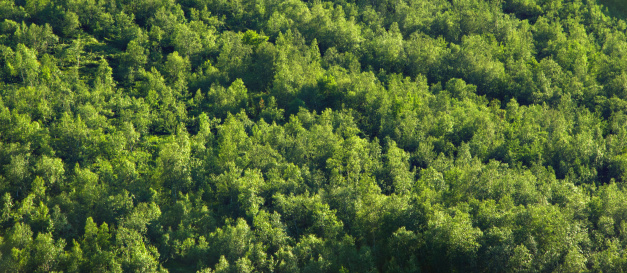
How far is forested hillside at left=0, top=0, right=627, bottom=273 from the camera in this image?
94.0 metres

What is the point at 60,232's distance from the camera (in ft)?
342

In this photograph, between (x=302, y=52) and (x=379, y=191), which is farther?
(x=302, y=52)

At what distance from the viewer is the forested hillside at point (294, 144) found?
308 ft

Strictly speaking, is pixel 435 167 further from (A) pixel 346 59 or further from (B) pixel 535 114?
(A) pixel 346 59

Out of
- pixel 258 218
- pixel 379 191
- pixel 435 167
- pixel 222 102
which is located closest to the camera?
pixel 258 218

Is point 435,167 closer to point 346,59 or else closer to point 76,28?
point 346,59

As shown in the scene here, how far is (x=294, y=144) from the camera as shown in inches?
5157

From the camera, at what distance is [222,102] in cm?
14800

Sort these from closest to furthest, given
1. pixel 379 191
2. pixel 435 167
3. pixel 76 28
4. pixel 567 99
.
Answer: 1. pixel 379 191
2. pixel 435 167
3. pixel 567 99
4. pixel 76 28

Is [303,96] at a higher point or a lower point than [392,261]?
lower

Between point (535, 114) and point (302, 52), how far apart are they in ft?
232

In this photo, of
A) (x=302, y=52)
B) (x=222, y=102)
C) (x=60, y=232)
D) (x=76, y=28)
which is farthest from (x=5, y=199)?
(x=302, y=52)

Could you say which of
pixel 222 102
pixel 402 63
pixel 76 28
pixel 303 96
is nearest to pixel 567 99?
pixel 402 63

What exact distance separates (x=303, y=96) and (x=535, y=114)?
64333 mm
